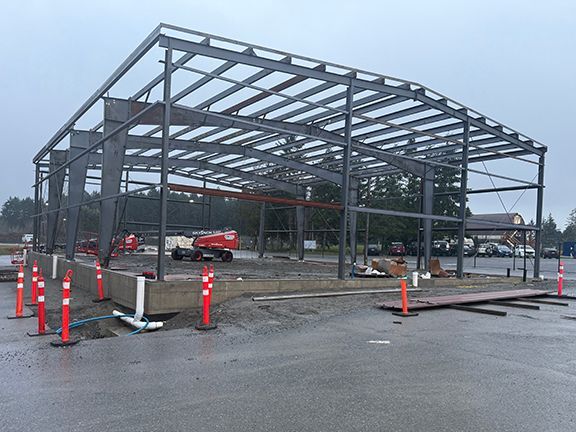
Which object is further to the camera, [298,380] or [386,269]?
[386,269]

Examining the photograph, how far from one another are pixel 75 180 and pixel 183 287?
11.3 meters

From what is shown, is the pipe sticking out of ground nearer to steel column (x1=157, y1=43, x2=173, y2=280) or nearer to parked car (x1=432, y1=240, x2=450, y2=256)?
steel column (x1=157, y1=43, x2=173, y2=280)

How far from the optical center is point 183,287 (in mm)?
12117

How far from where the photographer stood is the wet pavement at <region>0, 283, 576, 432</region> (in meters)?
5.06

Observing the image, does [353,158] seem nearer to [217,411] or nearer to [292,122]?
[292,122]

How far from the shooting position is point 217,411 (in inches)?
208

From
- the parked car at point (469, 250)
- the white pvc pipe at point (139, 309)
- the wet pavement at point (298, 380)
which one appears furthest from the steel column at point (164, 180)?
the parked car at point (469, 250)

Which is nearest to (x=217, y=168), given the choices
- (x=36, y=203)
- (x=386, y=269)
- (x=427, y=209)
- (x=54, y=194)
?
(x=54, y=194)

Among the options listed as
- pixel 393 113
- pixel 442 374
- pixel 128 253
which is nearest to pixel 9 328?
pixel 442 374

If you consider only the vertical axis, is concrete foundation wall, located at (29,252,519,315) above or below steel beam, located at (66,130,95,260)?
below

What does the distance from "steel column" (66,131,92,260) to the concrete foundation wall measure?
5.64 ft

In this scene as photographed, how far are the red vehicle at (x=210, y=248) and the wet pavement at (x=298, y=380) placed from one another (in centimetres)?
1893

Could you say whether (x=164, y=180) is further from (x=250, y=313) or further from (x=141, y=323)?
(x=250, y=313)

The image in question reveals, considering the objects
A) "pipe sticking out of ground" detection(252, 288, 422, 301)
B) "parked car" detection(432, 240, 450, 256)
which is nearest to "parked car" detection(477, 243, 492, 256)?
"parked car" detection(432, 240, 450, 256)
